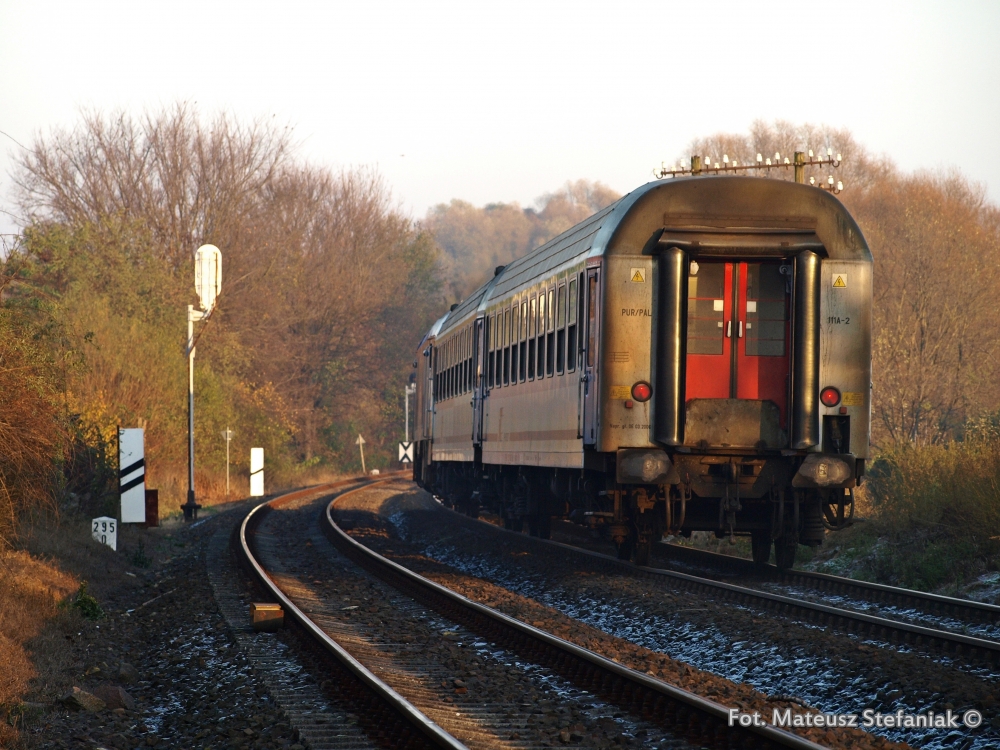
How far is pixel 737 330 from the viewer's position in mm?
11719

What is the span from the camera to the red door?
11.7 m

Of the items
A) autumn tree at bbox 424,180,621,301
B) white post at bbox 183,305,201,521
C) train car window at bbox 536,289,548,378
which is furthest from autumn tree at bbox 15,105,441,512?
autumn tree at bbox 424,180,621,301

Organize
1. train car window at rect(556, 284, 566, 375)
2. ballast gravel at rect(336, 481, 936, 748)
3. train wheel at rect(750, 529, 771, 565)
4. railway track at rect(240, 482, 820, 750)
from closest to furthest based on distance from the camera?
Answer: railway track at rect(240, 482, 820, 750) → ballast gravel at rect(336, 481, 936, 748) → train car window at rect(556, 284, 566, 375) → train wheel at rect(750, 529, 771, 565)

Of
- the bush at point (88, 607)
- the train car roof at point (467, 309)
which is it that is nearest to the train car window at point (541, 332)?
the train car roof at point (467, 309)

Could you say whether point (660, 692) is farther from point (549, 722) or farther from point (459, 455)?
point (459, 455)

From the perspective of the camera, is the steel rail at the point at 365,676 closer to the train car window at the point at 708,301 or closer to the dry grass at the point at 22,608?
the dry grass at the point at 22,608

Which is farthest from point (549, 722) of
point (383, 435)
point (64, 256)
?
point (383, 435)

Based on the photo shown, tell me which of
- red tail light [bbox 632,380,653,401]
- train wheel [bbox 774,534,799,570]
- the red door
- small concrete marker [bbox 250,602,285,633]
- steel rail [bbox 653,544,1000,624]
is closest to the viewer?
steel rail [bbox 653,544,1000,624]

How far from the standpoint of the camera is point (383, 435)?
204 ft

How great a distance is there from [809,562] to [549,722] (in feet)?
30.9

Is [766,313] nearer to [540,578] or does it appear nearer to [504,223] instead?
[540,578]

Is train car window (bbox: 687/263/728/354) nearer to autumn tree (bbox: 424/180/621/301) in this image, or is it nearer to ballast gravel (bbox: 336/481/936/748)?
ballast gravel (bbox: 336/481/936/748)

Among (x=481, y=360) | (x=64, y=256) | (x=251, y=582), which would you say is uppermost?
(x=64, y=256)

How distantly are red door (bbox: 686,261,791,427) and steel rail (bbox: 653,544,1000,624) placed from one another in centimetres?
196
